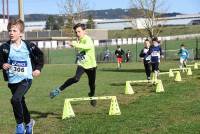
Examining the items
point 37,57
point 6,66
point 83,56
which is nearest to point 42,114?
point 83,56

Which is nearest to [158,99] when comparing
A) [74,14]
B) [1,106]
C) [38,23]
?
[1,106]

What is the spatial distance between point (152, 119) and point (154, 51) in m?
10.7

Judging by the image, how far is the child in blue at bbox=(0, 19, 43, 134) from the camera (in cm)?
795

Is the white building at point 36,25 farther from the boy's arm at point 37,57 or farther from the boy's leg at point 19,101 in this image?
the boy's leg at point 19,101

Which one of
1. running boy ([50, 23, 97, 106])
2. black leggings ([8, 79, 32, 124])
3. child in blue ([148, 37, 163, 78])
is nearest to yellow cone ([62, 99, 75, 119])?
running boy ([50, 23, 97, 106])

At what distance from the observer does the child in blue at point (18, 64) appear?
795cm

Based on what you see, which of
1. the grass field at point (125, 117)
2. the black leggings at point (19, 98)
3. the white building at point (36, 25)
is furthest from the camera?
the white building at point (36, 25)

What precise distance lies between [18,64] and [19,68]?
7 cm

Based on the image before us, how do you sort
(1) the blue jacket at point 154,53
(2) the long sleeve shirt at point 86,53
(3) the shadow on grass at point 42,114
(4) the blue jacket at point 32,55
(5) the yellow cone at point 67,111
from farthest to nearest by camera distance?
(1) the blue jacket at point 154,53 → (2) the long sleeve shirt at point 86,53 → (3) the shadow on grass at point 42,114 → (5) the yellow cone at point 67,111 → (4) the blue jacket at point 32,55

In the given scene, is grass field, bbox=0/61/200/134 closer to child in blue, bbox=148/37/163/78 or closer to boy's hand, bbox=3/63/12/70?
boy's hand, bbox=3/63/12/70

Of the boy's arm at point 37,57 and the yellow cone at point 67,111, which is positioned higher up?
the boy's arm at point 37,57

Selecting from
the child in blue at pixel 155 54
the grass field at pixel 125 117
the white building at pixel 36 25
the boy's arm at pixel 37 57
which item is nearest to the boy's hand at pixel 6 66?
the boy's arm at pixel 37 57

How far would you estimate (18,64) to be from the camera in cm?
808

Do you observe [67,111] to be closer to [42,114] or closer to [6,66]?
[42,114]
